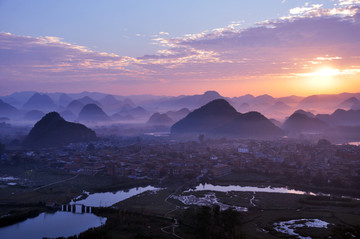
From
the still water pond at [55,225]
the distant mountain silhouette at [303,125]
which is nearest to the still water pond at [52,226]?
the still water pond at [55,225]

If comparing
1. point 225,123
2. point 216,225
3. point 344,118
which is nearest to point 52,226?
point 216,225

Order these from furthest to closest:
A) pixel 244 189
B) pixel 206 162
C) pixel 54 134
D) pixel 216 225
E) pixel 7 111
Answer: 1. pixel 7 111
2. pixel 54 134
3. pixel 206 162
4. pixel 244 189
5. pixel 216 225

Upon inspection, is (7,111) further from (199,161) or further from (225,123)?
(199,161)

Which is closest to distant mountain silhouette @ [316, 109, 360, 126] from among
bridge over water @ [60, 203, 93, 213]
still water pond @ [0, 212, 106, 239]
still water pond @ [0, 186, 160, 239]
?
still water pond @ [0, 186, 160, 239]

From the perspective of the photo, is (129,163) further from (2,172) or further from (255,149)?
(255,149)

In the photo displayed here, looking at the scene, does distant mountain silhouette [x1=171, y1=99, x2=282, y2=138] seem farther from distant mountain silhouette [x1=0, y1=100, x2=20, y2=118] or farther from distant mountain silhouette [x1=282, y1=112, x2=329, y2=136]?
distant mountain silhouette [x1=0, y1=100, x2=20, y2=118]

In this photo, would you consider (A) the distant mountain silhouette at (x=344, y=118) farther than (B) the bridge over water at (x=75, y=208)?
Yes

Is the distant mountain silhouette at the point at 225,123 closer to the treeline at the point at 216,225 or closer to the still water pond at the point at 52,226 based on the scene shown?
the still water pond at the point at 52,226

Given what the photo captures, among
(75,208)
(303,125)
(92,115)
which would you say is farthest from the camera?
(92,115)
